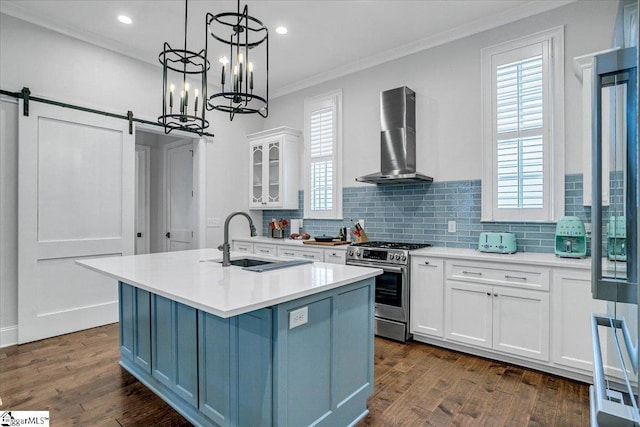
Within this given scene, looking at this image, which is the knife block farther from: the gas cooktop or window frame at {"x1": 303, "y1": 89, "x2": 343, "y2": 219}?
window frame at {"x1": 303, "y1": 89, "x2": 343, "y2": 219}

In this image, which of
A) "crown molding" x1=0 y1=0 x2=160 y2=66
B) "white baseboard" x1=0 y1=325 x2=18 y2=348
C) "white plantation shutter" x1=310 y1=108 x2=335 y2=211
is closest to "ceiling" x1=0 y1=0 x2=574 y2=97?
"crown molding" x1=0 y1=0 x2=160 y2=66

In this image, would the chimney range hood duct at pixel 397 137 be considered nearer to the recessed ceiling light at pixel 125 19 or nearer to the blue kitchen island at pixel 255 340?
the blue kitchen island at pixel 255 340

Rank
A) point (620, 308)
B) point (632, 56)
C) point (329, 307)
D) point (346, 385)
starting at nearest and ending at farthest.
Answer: point (632, 56)
point (620, 308)
point (329, 307)
point (346, 385)

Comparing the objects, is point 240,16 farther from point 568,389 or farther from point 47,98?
point 568,389

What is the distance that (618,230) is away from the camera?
2.81ft

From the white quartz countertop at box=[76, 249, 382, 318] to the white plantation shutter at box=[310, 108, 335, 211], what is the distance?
2.34 metres

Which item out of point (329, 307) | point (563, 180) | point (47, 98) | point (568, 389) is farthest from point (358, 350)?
point (47, 98)

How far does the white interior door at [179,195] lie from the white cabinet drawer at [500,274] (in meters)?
3.86

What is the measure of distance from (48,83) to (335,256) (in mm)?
3557

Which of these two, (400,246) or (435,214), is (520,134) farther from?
(400,246)

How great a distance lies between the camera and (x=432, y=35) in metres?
3.81

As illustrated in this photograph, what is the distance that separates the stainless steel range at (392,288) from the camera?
3.44 m

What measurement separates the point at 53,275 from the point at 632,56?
15.1 ft

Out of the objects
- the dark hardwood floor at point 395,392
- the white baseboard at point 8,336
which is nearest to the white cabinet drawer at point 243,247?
the dark hardwood floor at point 395,392
